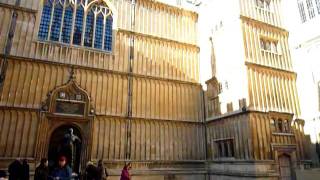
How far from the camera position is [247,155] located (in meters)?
11.8

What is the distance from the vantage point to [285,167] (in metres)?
12.2

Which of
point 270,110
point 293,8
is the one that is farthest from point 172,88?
point 293,8

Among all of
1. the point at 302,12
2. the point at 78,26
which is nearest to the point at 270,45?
the point at 302,12

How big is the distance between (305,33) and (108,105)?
1101 centimetres

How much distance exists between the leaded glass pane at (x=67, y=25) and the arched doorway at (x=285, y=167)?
12088 millimetres

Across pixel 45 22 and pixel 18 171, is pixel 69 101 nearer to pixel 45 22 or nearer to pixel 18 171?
pixel 45 22

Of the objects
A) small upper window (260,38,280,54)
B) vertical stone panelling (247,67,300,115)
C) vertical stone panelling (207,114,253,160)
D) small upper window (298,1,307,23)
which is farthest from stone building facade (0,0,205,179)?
small upper window (298,1,307,23)

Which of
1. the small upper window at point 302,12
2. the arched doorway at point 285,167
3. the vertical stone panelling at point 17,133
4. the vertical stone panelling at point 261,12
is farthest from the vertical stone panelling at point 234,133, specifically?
the vertical stone panelling at point 17,133

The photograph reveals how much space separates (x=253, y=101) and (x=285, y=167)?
133 inches

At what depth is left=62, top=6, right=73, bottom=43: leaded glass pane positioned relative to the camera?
13688 millimetres

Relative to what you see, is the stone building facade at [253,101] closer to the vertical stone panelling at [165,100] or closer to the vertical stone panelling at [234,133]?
the vertical stone panelling at [234,133]

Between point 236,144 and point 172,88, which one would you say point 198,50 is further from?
point 236,144

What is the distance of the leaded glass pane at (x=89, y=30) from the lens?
1414cm

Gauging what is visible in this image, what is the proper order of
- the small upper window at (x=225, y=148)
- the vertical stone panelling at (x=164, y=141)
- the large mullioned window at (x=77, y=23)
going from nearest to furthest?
the small upper window at (x=225, y=148) → the vertical stone panelling at (x=164, y=141) → the large mullioned window at (x=77, y=23)
